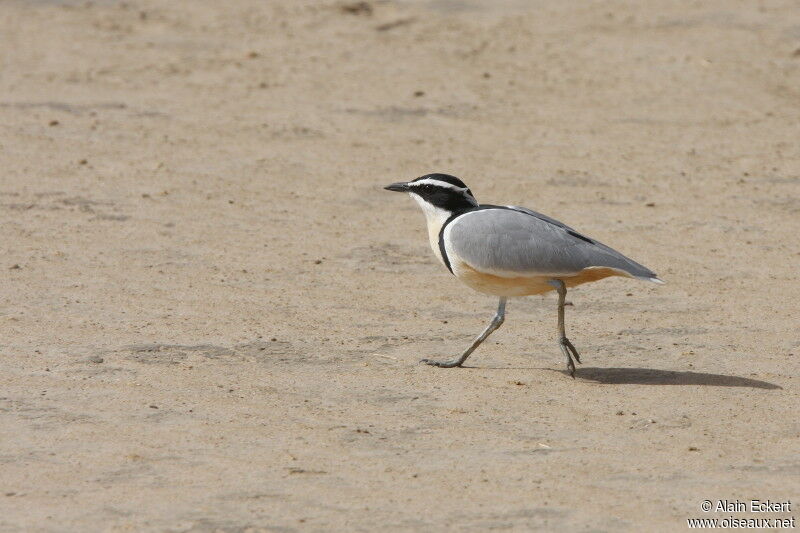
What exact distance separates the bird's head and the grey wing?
0.32 meters

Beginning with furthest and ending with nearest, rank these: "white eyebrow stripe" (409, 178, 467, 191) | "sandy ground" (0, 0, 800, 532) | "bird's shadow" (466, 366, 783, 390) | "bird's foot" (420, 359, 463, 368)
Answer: "white eyebrow stripe" (409, 178, 467, 191), "bird's foot" (420, 359, 463, 368), "bird's shadow" (466, 366, 783, 390), "sandy ground" (0, 0, 800, 532)

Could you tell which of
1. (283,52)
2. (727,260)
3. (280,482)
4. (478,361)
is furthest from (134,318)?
(283,52)

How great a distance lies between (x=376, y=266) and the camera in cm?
977

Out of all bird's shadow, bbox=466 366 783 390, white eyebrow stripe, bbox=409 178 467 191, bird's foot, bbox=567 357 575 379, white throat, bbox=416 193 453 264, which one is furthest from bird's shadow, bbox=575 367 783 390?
white eyebrow stripe, bbox=409 178 467 191

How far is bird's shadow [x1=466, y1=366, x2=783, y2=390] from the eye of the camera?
7516mm

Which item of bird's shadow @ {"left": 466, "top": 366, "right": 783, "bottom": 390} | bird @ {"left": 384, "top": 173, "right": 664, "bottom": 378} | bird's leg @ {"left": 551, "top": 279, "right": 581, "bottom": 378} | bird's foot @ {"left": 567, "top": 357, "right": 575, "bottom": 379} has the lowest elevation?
bird's shadow @ {"left": 466, "top": 366, "right": 783, "bottom": 390}

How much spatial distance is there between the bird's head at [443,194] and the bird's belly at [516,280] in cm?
44

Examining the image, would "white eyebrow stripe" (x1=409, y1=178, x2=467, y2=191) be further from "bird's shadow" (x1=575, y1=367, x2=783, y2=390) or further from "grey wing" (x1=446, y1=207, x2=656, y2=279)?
"bird's shadow" (x1=575, y1=367, x2=783, y2=390)

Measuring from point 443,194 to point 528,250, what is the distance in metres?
0.75

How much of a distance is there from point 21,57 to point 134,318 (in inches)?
298

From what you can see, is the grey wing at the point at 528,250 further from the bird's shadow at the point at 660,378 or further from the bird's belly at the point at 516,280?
the bird's shadow at the point at 660,378

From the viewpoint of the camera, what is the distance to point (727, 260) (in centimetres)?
997

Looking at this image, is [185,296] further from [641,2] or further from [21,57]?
[641,2]

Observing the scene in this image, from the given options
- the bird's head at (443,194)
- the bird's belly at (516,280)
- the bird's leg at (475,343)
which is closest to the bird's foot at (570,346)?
the bird's belly at (516,280)
